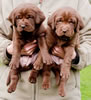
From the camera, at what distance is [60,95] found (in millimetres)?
4434

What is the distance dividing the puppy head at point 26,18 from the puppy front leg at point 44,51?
172 mm

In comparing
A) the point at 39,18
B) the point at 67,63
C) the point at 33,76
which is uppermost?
the point at 39,18

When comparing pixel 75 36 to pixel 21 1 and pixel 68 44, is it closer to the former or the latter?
pixel 68 44

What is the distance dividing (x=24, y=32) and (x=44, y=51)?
258 millimetres

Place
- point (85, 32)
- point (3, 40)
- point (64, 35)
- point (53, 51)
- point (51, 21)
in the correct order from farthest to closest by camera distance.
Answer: point (85, 32)
point (3, 40)
point (53, 51)
point (51, 21)
point (64, 35)

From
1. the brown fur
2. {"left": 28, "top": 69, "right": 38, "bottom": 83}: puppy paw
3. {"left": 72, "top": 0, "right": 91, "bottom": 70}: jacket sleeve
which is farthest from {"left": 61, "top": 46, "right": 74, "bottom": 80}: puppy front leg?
{"left": 72, "top": 0, "right": 91, "bottom": 70}: jacket sleeve

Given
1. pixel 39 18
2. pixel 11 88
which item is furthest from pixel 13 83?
pixel 39 18

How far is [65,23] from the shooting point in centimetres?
437

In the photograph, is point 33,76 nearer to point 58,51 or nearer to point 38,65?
point 38,65

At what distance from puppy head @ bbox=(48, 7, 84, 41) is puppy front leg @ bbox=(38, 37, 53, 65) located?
16cm

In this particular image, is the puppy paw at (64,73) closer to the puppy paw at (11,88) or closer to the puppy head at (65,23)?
the puppy head at (65,23)

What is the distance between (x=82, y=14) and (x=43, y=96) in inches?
37.8

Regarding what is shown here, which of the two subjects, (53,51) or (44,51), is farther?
(53,51)

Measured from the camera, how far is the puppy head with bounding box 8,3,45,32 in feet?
Answer: 14.1
